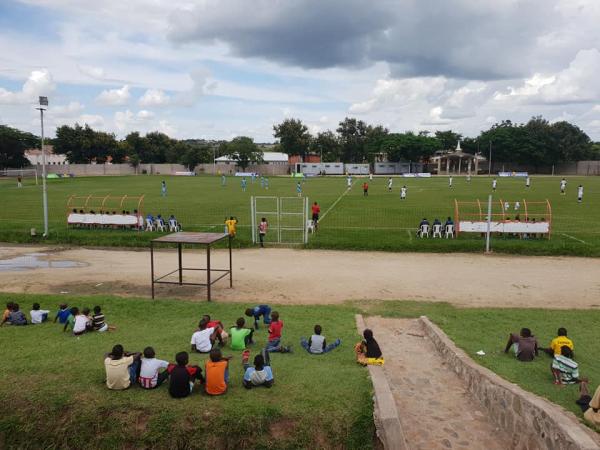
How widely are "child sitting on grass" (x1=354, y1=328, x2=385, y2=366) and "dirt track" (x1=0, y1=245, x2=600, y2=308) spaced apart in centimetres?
548

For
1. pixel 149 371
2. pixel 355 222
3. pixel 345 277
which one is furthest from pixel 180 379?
pixel 355 222

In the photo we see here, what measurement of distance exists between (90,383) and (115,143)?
105042mm

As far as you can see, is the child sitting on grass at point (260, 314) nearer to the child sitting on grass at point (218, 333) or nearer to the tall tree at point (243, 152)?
the child sitting on grass at point (218, 333)

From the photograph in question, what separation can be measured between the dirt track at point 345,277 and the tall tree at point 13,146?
77.4m

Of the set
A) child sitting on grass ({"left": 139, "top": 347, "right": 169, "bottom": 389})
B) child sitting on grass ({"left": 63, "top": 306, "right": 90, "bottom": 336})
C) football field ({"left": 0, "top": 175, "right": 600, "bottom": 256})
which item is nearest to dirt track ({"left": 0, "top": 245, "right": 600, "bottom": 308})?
football field ({"left": 0, "top": 175, "right": 600, "bottom": 256})

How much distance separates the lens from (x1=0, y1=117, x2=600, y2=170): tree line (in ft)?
336

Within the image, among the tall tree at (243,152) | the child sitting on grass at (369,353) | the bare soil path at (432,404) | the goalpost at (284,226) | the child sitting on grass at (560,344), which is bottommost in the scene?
the bare soil path at (432,404)

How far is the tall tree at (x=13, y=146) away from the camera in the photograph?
87562 mm

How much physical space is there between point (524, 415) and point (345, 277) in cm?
1099

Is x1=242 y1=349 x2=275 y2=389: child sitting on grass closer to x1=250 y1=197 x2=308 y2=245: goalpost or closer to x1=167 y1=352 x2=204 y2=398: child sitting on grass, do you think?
x1=167 y1=352 x2=204 y2=398: child sitting on grass

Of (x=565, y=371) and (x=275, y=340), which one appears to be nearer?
(x=565, y=371)

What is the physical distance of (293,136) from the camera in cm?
11788

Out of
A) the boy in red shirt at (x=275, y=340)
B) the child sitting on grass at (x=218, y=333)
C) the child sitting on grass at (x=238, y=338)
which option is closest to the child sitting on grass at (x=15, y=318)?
the child sitting on grass at (x=218, y=333)

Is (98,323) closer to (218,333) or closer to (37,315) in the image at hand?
(37,315)
